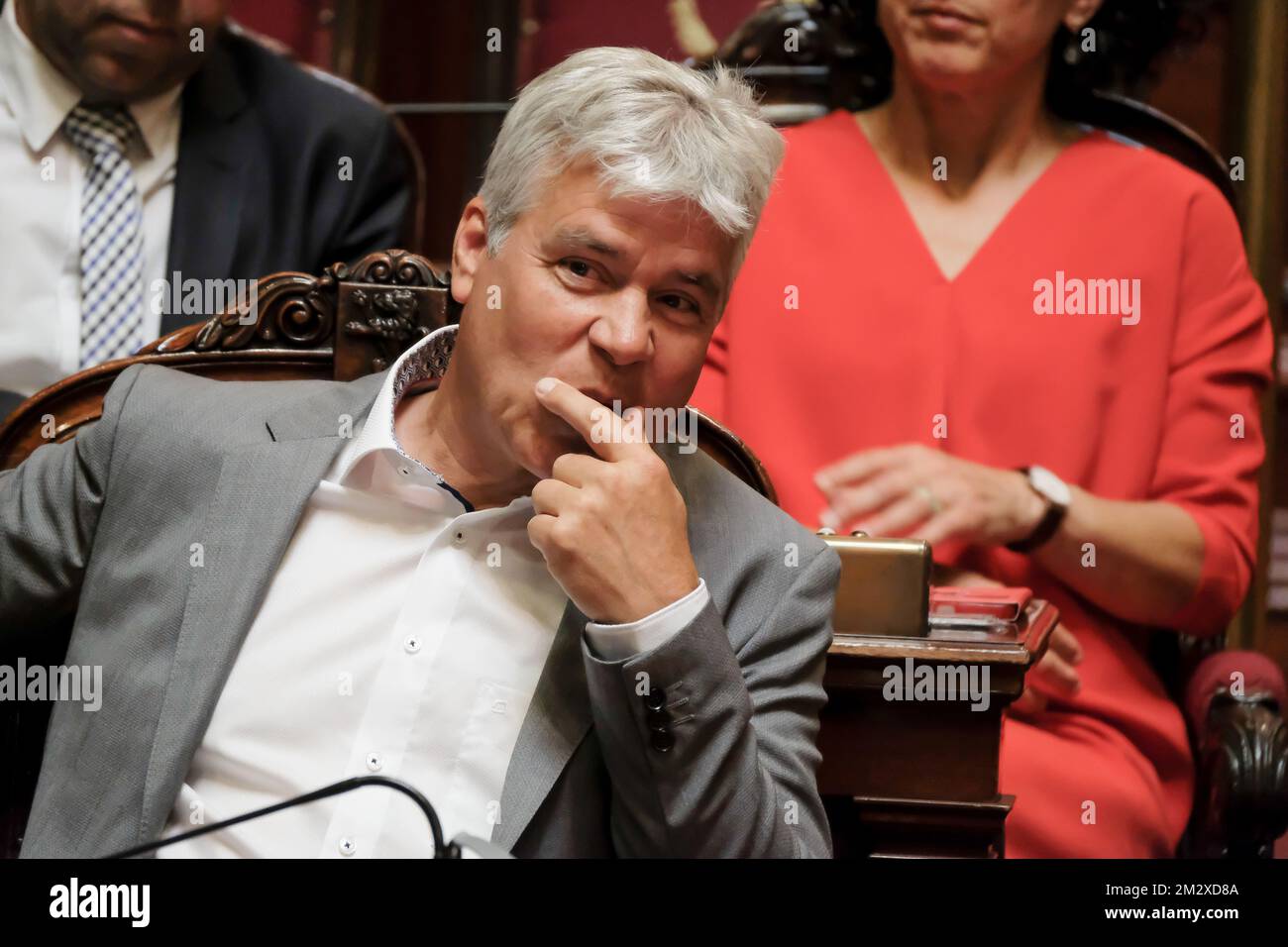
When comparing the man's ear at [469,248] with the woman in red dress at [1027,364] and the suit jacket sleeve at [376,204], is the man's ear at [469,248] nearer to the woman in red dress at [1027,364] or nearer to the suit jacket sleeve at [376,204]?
the woman in red dress at [1027,364]

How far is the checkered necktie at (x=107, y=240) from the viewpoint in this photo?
221 cm

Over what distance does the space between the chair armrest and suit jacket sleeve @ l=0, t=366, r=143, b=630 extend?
1318 mm

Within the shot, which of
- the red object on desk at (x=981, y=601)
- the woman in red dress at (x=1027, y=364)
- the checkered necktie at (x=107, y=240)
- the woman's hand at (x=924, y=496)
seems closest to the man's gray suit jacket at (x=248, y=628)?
the red object on desk at (x=981, y=601)

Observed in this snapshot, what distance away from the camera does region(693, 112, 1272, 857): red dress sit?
2113 mm

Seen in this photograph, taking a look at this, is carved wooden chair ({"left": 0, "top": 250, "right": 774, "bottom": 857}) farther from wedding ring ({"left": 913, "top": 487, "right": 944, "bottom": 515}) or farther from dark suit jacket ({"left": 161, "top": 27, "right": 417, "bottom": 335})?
dark suit jacket ({"left": 161, "top": 27, "right": 417, "bottom": 335})

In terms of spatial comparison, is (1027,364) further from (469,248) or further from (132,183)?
(132,183)

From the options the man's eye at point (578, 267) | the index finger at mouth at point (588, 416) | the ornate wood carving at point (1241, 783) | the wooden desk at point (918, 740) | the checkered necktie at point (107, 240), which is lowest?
the ornate wood carving at point (1241, 783)

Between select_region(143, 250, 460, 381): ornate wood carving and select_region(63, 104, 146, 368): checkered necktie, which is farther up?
select_region(63, 104, 146, 368): checkered necktie

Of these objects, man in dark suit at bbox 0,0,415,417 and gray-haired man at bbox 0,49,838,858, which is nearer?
gray-haired man at bbox 0,49,838,858

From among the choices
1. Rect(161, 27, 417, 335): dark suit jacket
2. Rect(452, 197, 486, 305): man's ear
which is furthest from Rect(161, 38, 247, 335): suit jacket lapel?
Rect(452, 197, 486, 305): man's ear

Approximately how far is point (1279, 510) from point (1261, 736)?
1.78 meters

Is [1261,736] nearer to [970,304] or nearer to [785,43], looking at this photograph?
[970,304]

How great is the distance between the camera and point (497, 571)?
137 centimetres
